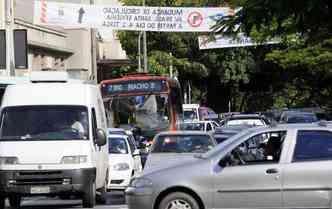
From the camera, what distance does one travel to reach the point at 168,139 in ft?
68.1

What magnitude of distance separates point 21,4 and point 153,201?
3502cm

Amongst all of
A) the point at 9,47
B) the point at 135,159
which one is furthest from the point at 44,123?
the point at 9,47

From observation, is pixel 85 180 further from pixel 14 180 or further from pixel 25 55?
pixel 25 55

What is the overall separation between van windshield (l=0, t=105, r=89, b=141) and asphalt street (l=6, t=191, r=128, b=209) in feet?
5.65

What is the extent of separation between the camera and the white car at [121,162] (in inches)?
849

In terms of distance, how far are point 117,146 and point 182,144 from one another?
287 cm

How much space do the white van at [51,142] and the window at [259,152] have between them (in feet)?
14.4

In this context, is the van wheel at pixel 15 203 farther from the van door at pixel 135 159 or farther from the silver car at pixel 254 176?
the silver car at pixel 254 176

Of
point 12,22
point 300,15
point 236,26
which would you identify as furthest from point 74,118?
point 12,22

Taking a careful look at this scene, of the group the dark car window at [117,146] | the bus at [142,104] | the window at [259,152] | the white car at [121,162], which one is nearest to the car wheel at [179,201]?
the window at [259,152]

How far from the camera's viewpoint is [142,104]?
30016 millimetres

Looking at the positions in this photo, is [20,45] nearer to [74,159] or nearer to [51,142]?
[51,142]

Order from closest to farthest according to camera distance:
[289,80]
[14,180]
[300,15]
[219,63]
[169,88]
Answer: [300,15] → [14,180] → [169,88] → [219,63] → [289,80]

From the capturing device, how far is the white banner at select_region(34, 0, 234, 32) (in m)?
36.4
